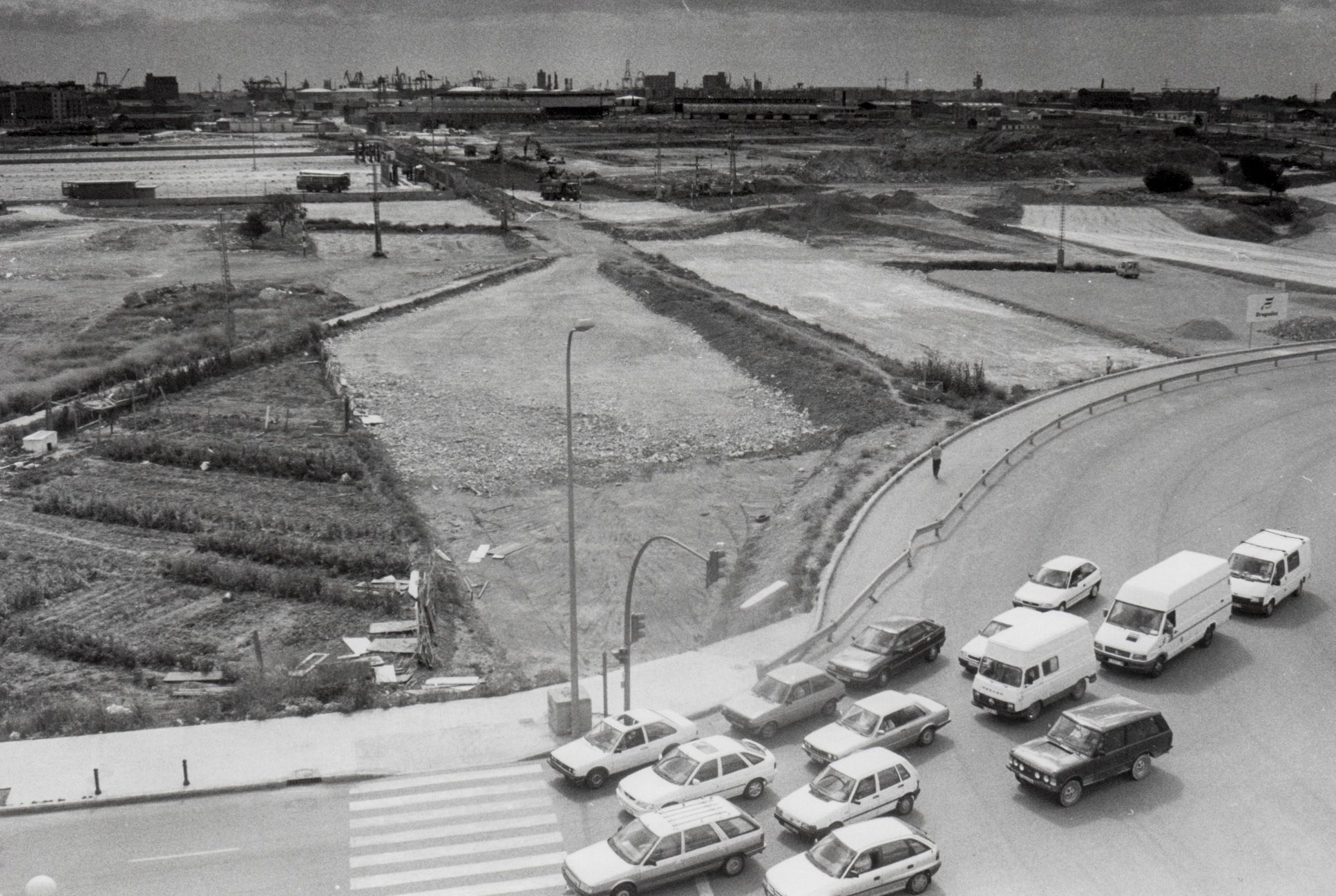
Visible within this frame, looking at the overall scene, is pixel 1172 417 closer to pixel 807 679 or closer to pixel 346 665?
pixel 807 679

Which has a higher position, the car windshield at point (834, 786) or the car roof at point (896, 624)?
the car roof at point (896, 624)

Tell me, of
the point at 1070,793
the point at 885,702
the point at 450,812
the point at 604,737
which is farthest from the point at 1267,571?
the point at 450,812

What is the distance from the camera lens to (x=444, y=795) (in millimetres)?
20016

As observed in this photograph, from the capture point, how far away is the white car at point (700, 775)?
18688 mm

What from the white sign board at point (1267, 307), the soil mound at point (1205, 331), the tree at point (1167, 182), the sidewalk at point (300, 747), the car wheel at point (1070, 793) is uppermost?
the tree at point (1167, 182)

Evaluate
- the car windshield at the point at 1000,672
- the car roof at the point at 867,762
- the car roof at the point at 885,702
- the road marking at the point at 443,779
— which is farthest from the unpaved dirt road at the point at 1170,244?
the road marking at the point at 443,779

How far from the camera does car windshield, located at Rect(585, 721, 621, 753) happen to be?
20297 mm

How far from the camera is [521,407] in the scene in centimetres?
4797

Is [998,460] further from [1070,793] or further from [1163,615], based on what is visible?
[1070,793]

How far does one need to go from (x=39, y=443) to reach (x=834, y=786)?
31623 millimetres

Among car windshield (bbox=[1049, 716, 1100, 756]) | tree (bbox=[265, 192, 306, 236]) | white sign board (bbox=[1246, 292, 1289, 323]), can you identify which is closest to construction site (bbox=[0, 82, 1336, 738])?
tree (bbox=[265, 192, 306, 236])

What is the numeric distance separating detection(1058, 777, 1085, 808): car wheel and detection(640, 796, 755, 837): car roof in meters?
5.09

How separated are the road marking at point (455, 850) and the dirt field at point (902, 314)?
36.1 metres

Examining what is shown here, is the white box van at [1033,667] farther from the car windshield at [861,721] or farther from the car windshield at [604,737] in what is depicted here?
the car windshield at [604,737]
